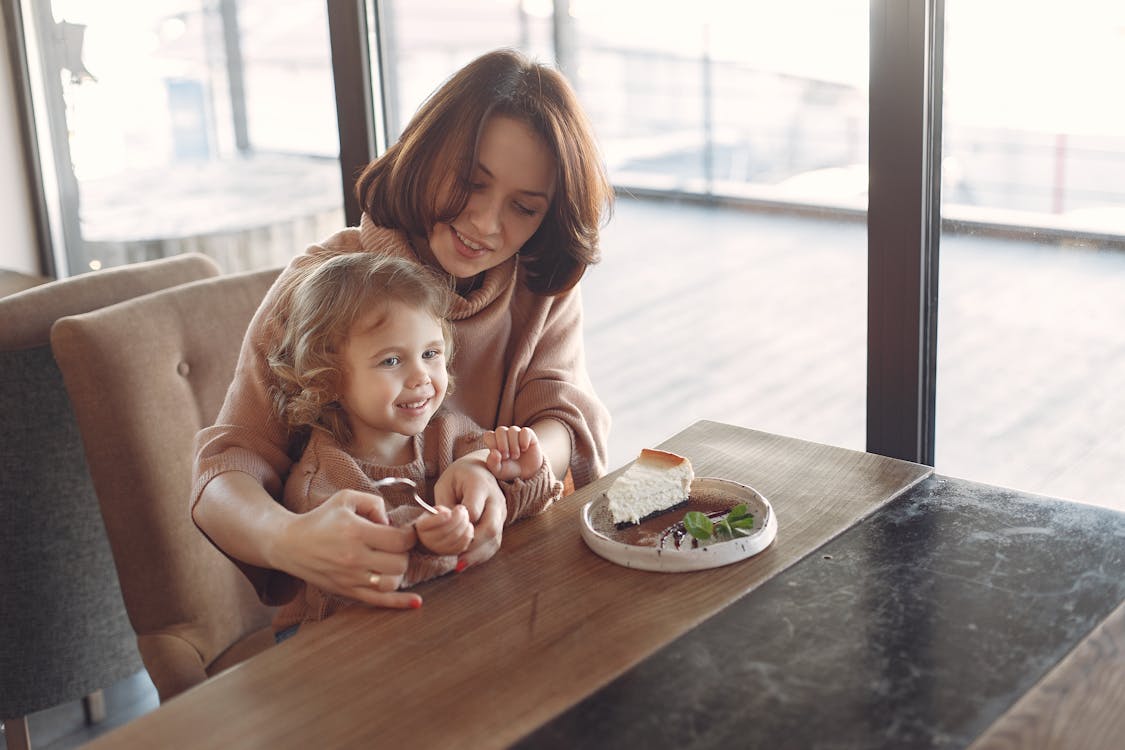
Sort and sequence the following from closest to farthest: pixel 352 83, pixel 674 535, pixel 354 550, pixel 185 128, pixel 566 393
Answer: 1. pixel 354 550
2. pixel 674 535
3. pixel 566 393
4. pixel 352 83
5. pixel 185 128

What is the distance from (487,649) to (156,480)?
2.95 feet

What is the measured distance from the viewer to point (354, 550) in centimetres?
119

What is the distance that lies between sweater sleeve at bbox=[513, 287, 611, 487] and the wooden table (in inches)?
12.5

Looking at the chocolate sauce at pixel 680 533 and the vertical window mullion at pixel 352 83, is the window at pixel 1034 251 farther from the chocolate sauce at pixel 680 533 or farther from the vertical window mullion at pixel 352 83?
the vertical window mullion at pixel 352 83

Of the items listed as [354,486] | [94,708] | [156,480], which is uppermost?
[354,486]

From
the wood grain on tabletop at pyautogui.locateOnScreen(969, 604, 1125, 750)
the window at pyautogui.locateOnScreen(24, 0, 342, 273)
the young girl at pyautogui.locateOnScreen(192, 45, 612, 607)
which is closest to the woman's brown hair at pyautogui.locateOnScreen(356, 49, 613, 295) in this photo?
the young girl at pyautogui.locateOnScreen(192, 45, 612, 607)

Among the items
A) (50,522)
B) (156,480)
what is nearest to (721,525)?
(156,480)

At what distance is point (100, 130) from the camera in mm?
3133

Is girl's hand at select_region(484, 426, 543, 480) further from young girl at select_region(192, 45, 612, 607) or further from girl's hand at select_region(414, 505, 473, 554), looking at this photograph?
girl's hand at select_region(414, 505, 473, 554)

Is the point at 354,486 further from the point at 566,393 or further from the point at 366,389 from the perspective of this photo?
the point at 566,393

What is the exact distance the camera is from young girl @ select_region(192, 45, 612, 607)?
54.1 inches

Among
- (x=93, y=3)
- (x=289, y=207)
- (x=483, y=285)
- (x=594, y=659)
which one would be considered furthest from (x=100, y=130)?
(x=594, y=659)

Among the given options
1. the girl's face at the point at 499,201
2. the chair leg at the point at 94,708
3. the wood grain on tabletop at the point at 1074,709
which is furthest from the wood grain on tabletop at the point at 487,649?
the chair leg at the point at 94,708

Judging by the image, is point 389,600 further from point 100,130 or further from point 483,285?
point 100,130
